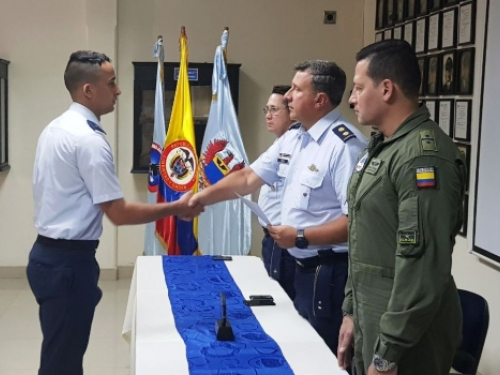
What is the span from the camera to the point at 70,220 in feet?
8.54

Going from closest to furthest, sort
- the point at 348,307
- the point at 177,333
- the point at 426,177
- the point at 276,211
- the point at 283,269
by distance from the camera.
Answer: the point at 426,177 → the point at 348,307 → the point at 177,333 → the point at 283,269 → the point at 276,211

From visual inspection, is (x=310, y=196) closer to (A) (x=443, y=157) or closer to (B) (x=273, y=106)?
(A) (x=443, y=157)

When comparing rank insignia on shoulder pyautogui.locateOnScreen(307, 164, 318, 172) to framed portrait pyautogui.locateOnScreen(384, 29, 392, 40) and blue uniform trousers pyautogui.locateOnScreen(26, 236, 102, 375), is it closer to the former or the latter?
blue uniform trousers pyautogui.locateOnScreen(26, 236, 102, 375)

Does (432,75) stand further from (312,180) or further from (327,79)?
(312,180)

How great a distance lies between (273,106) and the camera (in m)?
4.09

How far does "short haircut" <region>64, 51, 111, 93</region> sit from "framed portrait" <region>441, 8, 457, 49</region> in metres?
2.27

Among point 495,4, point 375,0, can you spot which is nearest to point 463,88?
point 495,4

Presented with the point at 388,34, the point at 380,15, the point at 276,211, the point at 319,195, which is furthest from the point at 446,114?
the point at 319,195

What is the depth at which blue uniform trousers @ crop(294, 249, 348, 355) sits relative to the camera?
2.43m

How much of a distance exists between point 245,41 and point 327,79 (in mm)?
3325

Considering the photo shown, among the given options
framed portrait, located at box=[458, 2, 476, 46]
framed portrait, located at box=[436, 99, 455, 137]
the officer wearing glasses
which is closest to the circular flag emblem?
the officer wearing glasses

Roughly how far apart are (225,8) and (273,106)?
2080 millimetres

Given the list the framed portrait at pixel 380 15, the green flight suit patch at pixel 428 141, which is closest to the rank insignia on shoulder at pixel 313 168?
the green flight suit patch at pixel 428 141

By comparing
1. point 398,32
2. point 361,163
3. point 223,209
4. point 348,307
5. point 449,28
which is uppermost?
point 398,32
